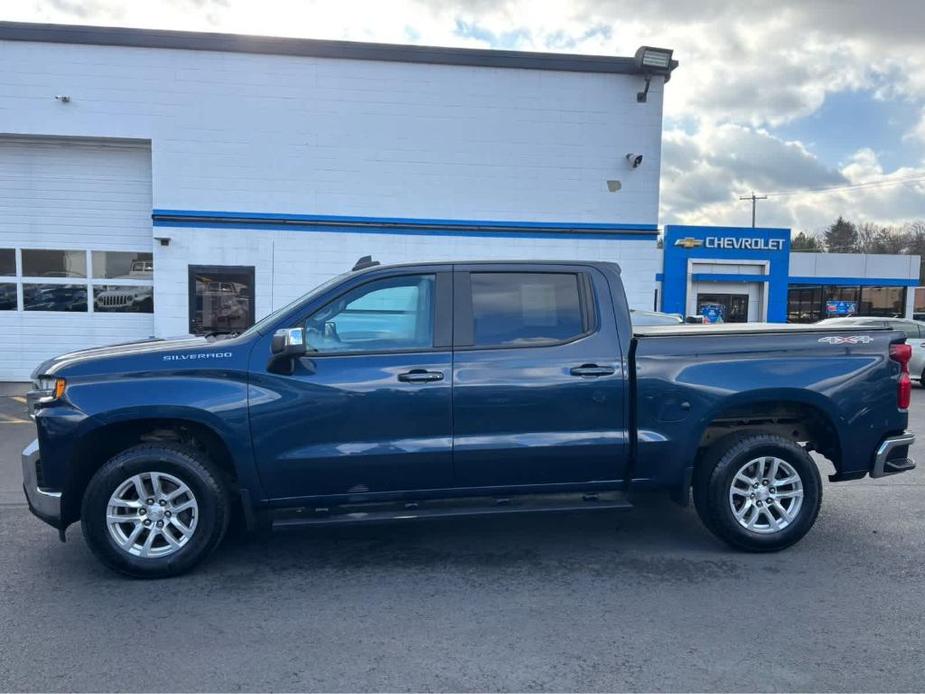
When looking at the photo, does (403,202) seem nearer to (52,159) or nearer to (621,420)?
(52,159)

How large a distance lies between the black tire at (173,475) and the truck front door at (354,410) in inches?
13.6

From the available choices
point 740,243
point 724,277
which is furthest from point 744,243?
point 724,277

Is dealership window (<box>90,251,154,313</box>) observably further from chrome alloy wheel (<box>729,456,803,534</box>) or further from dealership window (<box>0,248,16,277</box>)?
chrome alloy wheel (<box>729,456,803,534</box>)

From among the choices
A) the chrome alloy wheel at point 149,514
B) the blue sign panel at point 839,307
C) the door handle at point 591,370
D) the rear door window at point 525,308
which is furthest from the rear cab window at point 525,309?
the blue sign panel at point 839,307

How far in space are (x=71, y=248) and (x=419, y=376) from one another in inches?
439

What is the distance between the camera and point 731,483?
4.53m

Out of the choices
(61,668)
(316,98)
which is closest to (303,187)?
(316,98)

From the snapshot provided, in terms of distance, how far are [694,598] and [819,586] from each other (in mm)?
849

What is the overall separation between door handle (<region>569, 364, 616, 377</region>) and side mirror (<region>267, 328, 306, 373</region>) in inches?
68.7

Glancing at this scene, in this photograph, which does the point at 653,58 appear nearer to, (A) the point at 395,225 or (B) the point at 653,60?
(B) the point at 653,60

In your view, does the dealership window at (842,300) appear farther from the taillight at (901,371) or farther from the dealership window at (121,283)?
the taillight at (901,371)

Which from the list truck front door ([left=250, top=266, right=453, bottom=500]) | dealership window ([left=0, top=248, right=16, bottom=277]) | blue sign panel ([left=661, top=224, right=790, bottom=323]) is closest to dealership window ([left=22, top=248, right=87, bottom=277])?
dealership window ([left=0, top=248, right=16, bottom=277])

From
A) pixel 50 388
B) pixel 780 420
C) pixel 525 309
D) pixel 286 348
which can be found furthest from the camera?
pixel 780 420

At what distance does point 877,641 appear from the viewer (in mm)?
3396
